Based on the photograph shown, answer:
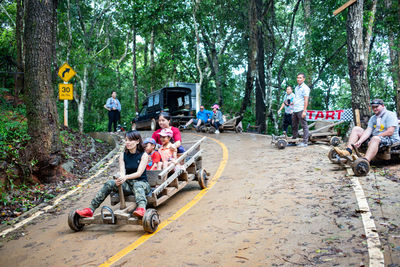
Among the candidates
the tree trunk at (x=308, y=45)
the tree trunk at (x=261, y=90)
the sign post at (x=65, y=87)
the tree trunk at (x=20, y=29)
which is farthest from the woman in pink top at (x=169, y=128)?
the tree trunk at (x=308, y=45)

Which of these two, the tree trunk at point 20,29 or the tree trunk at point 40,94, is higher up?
the tree trunk at point 20,29

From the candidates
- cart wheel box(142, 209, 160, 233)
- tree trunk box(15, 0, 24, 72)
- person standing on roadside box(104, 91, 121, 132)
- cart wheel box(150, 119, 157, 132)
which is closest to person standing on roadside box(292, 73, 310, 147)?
cart wheel box(142, 209, 160, 233)

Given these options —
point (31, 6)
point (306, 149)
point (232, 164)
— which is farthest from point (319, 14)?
point (31, 6)

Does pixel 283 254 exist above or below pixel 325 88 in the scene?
below

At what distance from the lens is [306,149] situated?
415 inches

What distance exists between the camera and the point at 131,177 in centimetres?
518

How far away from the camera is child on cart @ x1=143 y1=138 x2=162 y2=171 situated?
6.05 meters

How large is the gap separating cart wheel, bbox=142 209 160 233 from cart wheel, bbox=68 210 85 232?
1.20 m

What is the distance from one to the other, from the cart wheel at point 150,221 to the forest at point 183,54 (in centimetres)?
466

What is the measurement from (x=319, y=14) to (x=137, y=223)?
930 inches

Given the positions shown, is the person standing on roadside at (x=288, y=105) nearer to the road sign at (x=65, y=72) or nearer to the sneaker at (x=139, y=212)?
the sneaker at (x=139, y=212)

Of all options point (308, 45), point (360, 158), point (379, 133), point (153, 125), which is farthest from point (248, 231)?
point (308, 45)

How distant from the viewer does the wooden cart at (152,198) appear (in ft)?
15.6

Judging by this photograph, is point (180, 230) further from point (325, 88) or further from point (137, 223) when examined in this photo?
point (325, 88)
